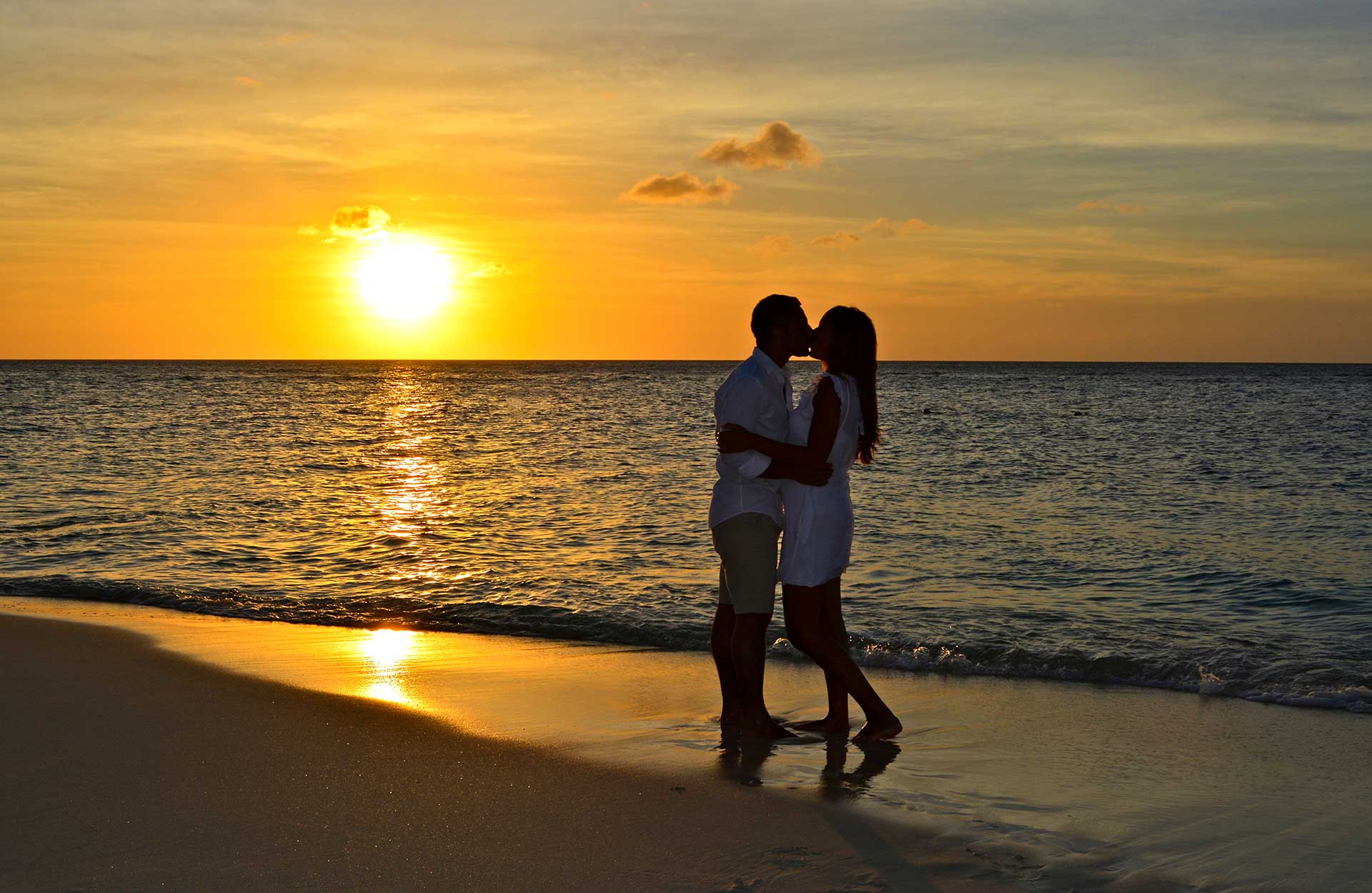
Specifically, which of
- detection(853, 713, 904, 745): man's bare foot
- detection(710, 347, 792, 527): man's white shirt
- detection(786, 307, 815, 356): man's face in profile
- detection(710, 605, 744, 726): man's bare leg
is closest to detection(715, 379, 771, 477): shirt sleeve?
detection(710, 347, 792, 527): man's white shirt

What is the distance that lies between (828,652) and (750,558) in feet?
1.97

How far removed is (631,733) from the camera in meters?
5.65

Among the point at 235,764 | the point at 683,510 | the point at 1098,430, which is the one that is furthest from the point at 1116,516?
→ the point at 1098,430

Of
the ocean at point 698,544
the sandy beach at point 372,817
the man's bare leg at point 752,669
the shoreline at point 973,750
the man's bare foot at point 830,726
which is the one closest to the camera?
the sandy beach at point 372,817

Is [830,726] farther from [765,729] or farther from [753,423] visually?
[753,423]

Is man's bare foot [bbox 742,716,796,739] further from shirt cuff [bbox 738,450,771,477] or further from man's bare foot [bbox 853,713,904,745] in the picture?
shirt cuff [bbox 738,450,771,477]

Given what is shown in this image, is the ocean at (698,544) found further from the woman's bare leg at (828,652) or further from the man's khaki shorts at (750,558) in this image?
the man's khaki shorts at (750,558)

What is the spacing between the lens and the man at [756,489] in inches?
208

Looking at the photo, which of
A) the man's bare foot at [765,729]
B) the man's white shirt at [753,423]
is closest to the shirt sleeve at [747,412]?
the man's white shirt at [753,423]

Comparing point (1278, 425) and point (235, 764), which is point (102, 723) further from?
point (1278, 425)

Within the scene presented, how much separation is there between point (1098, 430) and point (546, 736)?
34.5 m

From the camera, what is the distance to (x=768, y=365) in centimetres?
533

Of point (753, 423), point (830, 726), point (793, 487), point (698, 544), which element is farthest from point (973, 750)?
point (698, 544)

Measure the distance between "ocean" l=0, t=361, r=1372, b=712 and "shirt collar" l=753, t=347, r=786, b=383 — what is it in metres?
2.94
